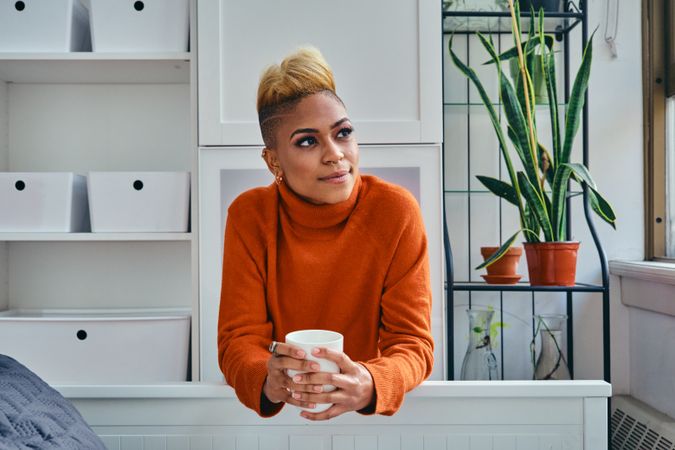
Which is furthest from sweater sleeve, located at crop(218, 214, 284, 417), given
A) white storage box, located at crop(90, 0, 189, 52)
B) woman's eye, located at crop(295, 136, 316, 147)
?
white storage box, located at crop(90, 0, 189, 52)

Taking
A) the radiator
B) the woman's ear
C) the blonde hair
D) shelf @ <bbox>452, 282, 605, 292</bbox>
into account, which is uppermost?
the blonde hair

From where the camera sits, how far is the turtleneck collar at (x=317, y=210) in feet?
3.41

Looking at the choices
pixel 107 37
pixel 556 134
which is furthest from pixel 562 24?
pixel 107 37

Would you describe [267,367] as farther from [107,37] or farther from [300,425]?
[107,37]

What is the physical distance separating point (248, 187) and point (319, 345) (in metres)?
0.81

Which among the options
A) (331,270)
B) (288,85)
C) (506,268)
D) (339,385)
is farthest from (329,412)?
(506,268)

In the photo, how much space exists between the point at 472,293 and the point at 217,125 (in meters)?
1.04

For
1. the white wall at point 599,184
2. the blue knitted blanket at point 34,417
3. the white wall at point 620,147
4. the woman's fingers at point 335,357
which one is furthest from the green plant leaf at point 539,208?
the blue knitted blanket at point 34,417

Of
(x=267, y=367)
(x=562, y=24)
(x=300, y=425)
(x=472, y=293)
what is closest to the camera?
(x=267, y=367)

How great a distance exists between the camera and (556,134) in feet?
4.95

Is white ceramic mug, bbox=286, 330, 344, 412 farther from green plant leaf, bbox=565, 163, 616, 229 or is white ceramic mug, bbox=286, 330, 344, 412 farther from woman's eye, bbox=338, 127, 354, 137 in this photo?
green plant leaf, bbox=565, 163, 616, 229

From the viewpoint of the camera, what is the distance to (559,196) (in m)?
1.48

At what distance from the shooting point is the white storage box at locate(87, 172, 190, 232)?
1525mm

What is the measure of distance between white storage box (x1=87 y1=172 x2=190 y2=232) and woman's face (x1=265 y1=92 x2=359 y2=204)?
61 centimetres
